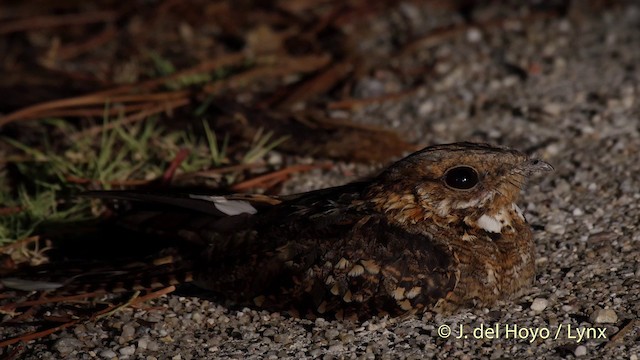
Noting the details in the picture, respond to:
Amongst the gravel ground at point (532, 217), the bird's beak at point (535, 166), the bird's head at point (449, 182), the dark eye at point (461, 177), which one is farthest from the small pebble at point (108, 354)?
the bird's beak at point (535, 166)

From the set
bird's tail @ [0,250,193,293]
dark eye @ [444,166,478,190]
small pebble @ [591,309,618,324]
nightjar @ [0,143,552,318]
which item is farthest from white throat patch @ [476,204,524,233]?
bird's tail @ [0,250,193,293]

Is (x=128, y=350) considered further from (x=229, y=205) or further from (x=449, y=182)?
(x=449, y=182)

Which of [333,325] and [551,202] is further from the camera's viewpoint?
[551,202]

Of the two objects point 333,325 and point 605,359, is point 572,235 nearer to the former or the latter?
point 605,359

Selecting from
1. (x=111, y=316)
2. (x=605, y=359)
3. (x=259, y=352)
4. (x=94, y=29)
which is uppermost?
(x=94, y=29)

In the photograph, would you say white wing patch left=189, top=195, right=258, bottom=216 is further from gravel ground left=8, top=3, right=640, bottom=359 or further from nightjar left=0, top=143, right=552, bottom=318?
gravel ground left=8, top=3, right=640, bottom=359

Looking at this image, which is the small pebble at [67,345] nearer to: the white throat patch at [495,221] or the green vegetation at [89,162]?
the green vegetation at [89,162]

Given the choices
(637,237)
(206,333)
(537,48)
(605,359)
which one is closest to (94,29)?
(537,48)
